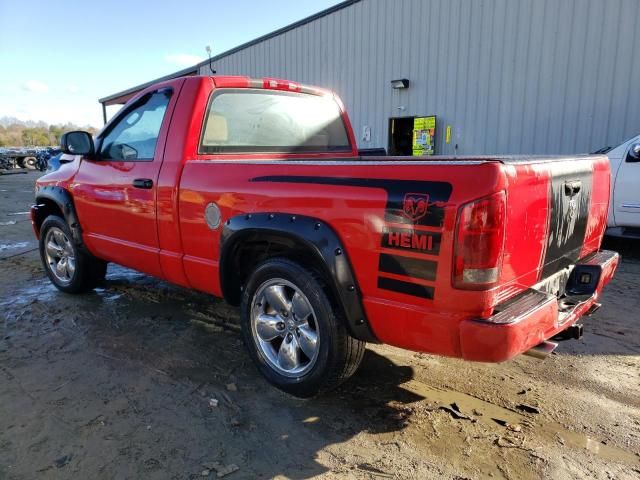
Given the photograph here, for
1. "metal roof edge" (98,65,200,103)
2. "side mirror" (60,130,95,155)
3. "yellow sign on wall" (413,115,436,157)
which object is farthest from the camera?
"metal roof edge" (98,65,200,103)

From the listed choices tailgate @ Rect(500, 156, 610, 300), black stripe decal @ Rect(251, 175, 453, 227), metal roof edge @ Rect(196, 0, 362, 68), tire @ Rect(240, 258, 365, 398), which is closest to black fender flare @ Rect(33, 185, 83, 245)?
tire @ Rect(240, 258, 365, 398)

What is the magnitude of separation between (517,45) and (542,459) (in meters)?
8.91

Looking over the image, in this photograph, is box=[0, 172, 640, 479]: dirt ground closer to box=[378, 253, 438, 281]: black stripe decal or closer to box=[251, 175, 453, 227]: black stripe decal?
box=[378, 253, 438, 281]: black stripe decal

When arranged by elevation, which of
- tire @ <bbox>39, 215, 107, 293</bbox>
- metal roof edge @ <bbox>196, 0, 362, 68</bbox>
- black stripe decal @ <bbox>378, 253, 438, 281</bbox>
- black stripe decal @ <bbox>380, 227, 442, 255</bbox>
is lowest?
tire @ <bbox>39, 215, 107, 293</bbox>

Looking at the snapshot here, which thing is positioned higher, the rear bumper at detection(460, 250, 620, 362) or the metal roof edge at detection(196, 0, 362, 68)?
the metal roof edge at detection(196, 0, 362, 68)

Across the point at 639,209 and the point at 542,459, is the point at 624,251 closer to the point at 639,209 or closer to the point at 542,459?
the point at 639,209

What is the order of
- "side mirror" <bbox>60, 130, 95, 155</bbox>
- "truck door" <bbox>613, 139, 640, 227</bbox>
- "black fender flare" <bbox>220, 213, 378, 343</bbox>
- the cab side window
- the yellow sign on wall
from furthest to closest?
1. the yellow sign on wall
2. "truck door" <bbox>613, 139, 640, 227</bbox>
3. "side mirror" <bbox>60, 130, 95, 155</bbox>
4. the cab side window
5. "black fender flare" <bbox>220, 213, 378, 343</bbox>

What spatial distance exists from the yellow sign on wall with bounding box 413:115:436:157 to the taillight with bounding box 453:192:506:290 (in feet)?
30.4

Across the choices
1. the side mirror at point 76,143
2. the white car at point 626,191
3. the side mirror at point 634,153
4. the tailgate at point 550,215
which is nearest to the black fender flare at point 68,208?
the side mirror at point 76,143

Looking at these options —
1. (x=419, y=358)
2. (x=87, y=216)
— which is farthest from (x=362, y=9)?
(x=419, y=358)

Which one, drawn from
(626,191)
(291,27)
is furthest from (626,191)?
(291,27)

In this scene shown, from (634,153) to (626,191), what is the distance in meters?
0.48

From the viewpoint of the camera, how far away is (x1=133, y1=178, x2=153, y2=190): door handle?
3.38 metres

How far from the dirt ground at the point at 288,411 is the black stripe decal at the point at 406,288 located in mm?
801
